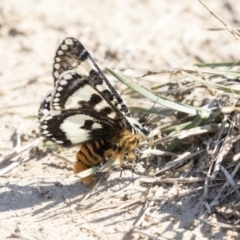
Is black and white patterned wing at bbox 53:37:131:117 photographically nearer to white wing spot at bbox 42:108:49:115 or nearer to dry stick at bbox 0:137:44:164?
white wing spot at bbox 42:108:49:115

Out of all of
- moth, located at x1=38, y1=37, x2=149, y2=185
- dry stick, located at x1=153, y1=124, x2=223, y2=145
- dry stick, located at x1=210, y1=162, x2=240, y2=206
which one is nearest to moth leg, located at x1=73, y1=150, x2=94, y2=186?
moth, located at x1=38, y1=37, x2=149, y2=185

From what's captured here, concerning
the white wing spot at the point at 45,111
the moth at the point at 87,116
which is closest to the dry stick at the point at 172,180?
the moth at the point at 87,116

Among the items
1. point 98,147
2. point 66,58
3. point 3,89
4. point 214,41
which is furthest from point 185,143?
point 214,41

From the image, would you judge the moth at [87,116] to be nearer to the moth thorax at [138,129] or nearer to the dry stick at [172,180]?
the moth thorax at [138,129]

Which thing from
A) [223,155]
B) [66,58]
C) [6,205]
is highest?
[66,58]

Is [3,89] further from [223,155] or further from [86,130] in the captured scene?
[223,155]

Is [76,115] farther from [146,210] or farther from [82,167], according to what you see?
[146,210]
